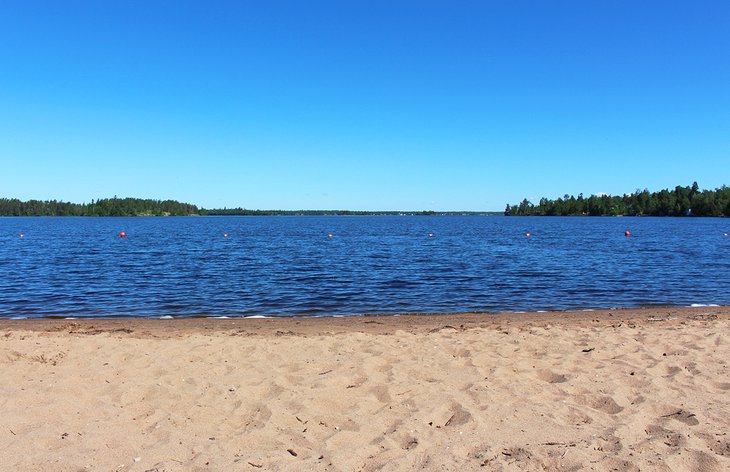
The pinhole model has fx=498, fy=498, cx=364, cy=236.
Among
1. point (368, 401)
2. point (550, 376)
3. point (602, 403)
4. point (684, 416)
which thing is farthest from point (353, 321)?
point (684, 416)

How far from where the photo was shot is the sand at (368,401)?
5.54 m

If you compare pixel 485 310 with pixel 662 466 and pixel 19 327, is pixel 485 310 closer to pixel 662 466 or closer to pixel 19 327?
pixel 662 466

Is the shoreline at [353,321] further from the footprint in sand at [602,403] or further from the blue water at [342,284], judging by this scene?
the footprint in sand at [602,403]

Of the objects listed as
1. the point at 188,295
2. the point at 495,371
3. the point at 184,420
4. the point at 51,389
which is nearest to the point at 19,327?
the point at 188,295

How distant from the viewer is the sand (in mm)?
5535

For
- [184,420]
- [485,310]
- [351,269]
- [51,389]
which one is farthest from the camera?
[351,269]

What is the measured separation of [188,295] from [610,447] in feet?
59.7

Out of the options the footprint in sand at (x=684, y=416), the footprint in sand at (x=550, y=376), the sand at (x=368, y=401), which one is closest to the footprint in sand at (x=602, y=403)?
the sand at (x=368, y=401)

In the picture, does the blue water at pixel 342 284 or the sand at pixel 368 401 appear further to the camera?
the blue water at pixel 342 284

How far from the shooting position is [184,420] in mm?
6594

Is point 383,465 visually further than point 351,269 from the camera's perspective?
No

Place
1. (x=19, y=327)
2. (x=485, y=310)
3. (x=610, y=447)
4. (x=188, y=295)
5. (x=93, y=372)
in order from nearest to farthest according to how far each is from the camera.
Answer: (x=610, y=447) < (x=93, y=372) < (x=19, y=327) < (x=485, y=310) < (x=188, y=295)

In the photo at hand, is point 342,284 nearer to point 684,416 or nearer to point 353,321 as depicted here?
point 353,321

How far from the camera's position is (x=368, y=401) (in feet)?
23.9
